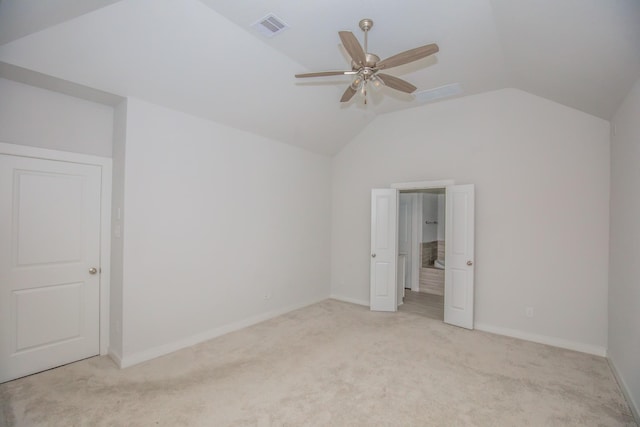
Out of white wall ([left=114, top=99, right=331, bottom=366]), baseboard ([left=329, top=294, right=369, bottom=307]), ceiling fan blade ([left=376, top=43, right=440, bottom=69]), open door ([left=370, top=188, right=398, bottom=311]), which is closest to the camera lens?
ceiling fan blade ([left=376, top=43, right=440, bottom=69])

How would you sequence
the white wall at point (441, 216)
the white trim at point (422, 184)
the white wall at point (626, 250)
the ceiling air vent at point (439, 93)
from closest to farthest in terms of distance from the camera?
1. the white wall at point (626, 250)
2. the ceiling air vent at point (439, 93)
3. the white trim at point (422, 184)
4. the white wall at point (441, 216)

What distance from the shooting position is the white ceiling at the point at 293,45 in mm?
2094

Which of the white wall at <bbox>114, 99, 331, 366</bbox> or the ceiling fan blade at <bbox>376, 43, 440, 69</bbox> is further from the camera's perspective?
the white wall at <bbox>114, 99, 331, 366</bbox>

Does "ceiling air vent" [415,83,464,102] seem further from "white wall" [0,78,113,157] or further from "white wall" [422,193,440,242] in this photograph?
"white wall" [0,78,113,157]

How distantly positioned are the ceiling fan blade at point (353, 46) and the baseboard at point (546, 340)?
390 centimetres

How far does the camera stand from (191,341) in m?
3.49

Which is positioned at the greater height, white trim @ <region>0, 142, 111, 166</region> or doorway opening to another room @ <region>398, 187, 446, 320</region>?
white trim @ <region>0, 142, 111, 166</region>

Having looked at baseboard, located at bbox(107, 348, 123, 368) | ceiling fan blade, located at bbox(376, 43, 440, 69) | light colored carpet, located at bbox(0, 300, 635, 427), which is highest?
ceiling fan blade, located at bbox(376, 43, 440, 69)

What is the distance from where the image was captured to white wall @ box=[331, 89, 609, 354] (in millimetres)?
3443

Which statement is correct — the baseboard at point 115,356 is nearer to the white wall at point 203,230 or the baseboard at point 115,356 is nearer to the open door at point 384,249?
the white wall at point 203,230

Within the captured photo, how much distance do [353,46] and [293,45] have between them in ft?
4.12

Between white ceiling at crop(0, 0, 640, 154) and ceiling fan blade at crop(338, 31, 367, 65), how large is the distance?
63cm

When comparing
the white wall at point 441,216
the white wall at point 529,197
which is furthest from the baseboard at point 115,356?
the white wall at point 441,216

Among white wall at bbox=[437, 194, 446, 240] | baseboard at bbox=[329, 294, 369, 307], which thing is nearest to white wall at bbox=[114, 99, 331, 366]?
baseboard at bbox=[329, 294, 369, 307]
